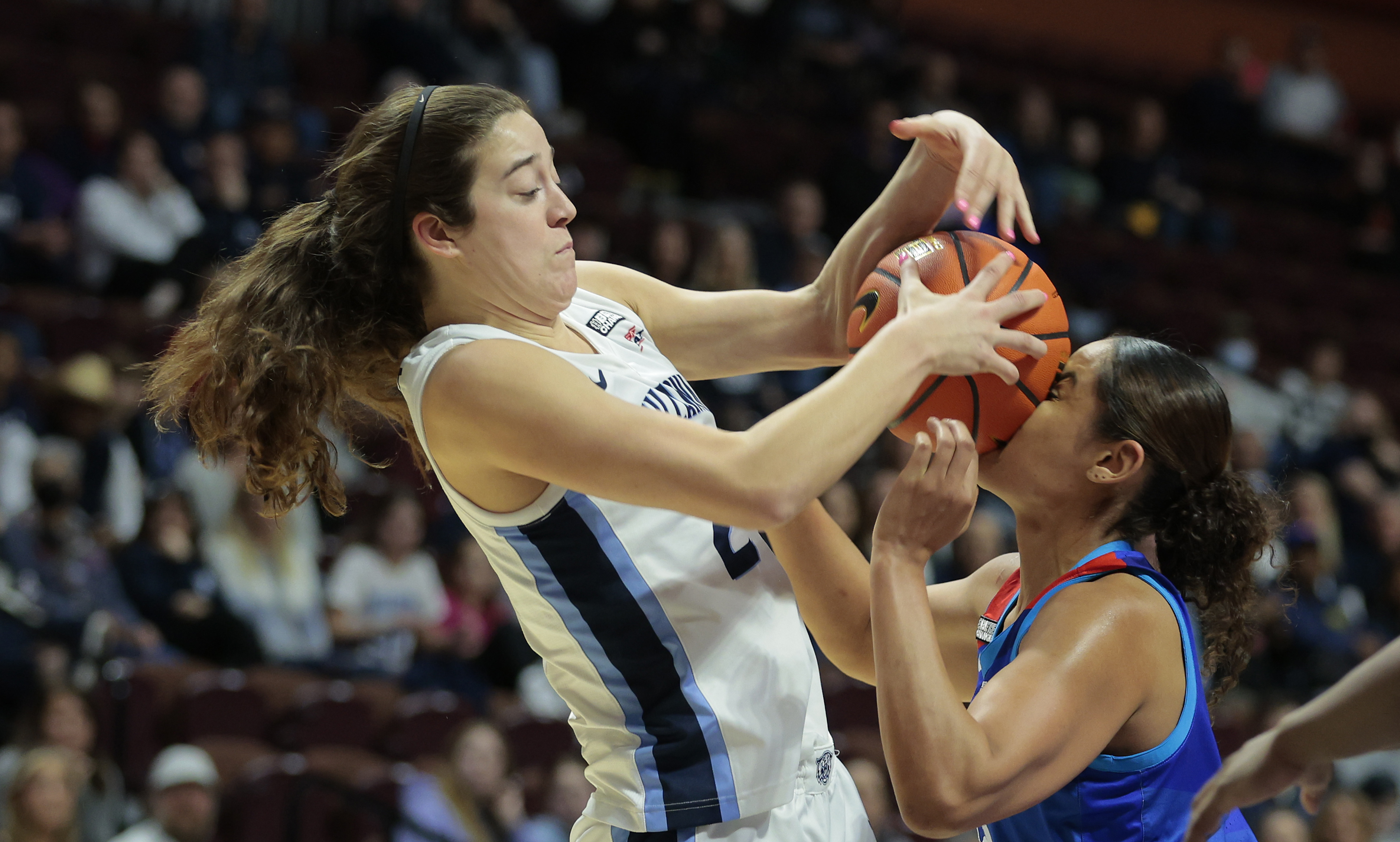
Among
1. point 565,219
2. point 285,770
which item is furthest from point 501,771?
point 565,219

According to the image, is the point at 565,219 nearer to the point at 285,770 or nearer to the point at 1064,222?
the point at 285,770

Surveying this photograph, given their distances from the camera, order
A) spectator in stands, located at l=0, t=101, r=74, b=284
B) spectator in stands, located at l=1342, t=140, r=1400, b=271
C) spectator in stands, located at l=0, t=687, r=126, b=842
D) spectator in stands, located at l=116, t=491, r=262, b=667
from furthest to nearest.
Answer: spectator in stands, located at l=1342, t=140, r=1400, b=271, spectator in stands, located at l=0, t=101, r=74, b=284, spectator in stands, located at l=116, t=491, r=262, b=667, spectator in stands, located at l=0, t=687, r=126, b=842

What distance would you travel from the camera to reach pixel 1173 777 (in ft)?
7.19

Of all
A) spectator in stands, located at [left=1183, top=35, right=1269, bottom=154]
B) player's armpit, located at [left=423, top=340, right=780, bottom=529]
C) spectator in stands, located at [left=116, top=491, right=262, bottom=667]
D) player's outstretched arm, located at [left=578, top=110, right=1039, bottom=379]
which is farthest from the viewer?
spectator in stands, located at [left=1183, top=35, right=1269, bottom=154]

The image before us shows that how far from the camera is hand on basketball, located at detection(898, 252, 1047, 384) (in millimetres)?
2039

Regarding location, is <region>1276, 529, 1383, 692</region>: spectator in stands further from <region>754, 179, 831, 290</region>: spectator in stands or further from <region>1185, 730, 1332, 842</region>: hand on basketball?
<region>1185, 730, 1332, 842</region>: hand on basketball

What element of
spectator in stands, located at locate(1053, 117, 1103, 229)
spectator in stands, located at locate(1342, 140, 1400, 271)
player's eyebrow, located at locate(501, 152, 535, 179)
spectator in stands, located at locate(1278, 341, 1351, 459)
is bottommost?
spectator in stands, located at locate(1342, 140, 1400, 271)

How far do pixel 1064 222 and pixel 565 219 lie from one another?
9325 millimetres

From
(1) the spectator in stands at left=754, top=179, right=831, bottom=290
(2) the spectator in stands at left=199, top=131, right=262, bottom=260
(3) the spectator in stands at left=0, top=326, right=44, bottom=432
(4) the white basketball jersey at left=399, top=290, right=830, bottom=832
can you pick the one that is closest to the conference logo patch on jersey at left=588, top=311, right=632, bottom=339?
(4) the white basketball jersey at left=399, top=290, right=830, bottom=832

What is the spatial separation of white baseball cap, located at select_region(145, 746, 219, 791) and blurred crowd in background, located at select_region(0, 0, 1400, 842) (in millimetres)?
14

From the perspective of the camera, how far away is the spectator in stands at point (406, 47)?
8.84 metres

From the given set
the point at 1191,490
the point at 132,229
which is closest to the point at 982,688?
the point at 1191,490

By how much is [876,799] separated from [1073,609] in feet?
12.3

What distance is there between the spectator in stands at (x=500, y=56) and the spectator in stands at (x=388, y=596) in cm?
358
